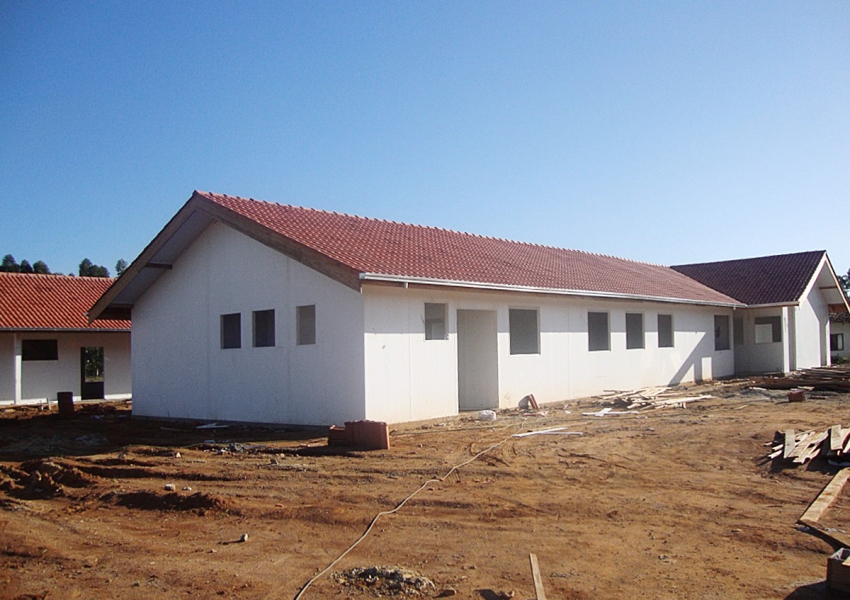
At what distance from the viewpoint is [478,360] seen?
17.7m

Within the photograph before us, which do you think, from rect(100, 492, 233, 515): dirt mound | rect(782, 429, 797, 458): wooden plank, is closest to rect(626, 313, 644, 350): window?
rect(782, 429, 797, 458): wooden plank

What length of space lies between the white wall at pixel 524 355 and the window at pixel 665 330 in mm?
192

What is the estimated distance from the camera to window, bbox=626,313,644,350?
22359 millimetres

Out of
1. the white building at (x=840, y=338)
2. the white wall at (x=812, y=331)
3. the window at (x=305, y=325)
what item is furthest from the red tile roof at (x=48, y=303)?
the white building at (x=840, y=338)

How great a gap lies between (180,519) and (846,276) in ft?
266

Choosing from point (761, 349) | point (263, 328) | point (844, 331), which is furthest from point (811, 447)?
point (844, 331)

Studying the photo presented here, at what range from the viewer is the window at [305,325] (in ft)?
49.3

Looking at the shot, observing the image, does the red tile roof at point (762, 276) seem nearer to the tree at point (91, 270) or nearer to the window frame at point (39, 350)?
the window frame at point (39, 350)

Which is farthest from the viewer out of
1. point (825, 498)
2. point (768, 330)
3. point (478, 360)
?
point (768, 330)

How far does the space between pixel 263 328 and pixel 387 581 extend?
37.0ft

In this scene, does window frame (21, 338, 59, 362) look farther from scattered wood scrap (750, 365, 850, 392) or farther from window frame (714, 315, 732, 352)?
window frame (714, 315, 732, 352)

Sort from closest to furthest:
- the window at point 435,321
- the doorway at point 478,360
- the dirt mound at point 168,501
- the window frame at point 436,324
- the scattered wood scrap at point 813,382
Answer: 1. the dirt mound at point 168,501
2. the window frame at point 436,324
3. the window at point 435,321
4. the doorway at point 478,360
5. the scattered wood scrap at point 813,382

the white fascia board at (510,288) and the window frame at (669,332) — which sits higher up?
the white fascia board at (510,288)

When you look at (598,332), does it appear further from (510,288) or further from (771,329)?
(771,329)
